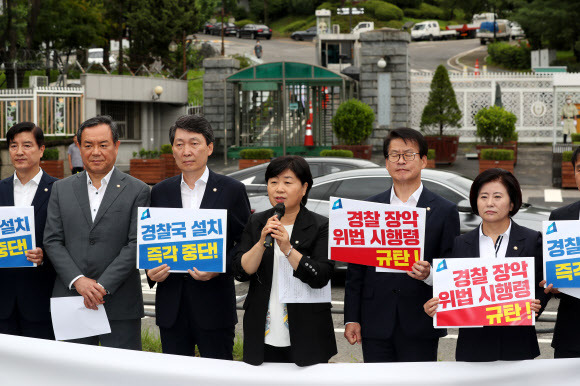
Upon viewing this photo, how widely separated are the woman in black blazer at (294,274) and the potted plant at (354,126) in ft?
66.2

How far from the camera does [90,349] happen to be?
4109 mm

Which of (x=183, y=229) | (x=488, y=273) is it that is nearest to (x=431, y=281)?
(x=488, y=273)

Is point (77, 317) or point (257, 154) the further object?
point (257, 154)

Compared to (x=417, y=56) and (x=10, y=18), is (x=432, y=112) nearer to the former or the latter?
(x=10, y=18)

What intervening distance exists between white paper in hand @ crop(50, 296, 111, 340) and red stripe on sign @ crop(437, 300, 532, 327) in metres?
2.02

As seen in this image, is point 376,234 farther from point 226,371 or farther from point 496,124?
point 496,124

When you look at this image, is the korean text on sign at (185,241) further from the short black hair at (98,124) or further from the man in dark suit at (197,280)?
the short black hair at (98,124)

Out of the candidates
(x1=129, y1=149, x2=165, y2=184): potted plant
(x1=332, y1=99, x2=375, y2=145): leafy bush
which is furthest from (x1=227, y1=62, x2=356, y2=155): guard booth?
(x1=129, y1=149, x2=165, y2=184): potted plant

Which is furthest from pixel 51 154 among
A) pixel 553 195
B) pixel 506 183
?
pixel 506 183

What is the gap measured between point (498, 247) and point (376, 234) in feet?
2.19

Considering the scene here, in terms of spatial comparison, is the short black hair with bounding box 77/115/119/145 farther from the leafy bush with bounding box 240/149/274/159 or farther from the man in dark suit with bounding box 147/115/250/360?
the leafy bush with bounding box 240/149/274/159

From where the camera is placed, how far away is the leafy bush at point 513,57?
162ft

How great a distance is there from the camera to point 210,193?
4895 mm

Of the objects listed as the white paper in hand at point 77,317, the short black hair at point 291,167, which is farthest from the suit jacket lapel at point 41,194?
the short black hair at point 291,167
